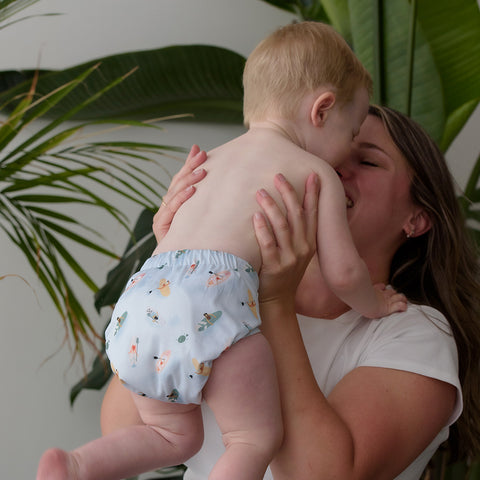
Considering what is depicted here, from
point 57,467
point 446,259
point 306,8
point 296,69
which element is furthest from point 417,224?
point 306,8

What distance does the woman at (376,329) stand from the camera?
0.83m

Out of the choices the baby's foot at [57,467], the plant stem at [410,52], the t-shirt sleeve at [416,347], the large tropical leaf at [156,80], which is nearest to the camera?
the baby's foot at [57,467]

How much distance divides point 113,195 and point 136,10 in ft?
2.35

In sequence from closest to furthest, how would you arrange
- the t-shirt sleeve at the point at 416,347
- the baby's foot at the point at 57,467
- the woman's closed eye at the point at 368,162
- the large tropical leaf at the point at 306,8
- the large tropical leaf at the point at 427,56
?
the baby's foot at the point at 57,467, the t-shirt sleeve at the point at 416,347, the woman's closed eye at the point at 368,162, the large tropical leaf at the point at 427,56, the large tropical leaf at the point at 306,8

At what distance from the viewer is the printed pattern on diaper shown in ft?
2.35

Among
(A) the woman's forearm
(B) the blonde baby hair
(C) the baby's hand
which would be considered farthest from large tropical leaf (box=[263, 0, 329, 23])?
(A) the woman's forearm

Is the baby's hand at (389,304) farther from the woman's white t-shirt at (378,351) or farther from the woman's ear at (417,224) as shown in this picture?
the woman's ear at (417,224)

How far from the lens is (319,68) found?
35.0 inches

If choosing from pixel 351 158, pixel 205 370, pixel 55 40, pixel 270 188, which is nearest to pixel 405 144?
pixel 351 158

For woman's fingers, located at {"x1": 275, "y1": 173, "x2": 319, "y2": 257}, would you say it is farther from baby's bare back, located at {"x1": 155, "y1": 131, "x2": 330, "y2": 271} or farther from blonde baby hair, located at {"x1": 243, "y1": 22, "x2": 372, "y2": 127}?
blonde baby hair, located at {"x1": 243, "y1": 22, "x2": 372, "y2": 127}

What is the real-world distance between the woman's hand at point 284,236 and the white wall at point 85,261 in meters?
1.27

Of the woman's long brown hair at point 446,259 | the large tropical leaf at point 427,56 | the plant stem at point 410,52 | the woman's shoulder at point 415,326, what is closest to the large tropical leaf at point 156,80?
the large tropical leaf at point 427,56

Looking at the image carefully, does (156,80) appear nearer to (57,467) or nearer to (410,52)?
(410,52)

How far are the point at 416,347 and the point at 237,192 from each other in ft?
1.39
